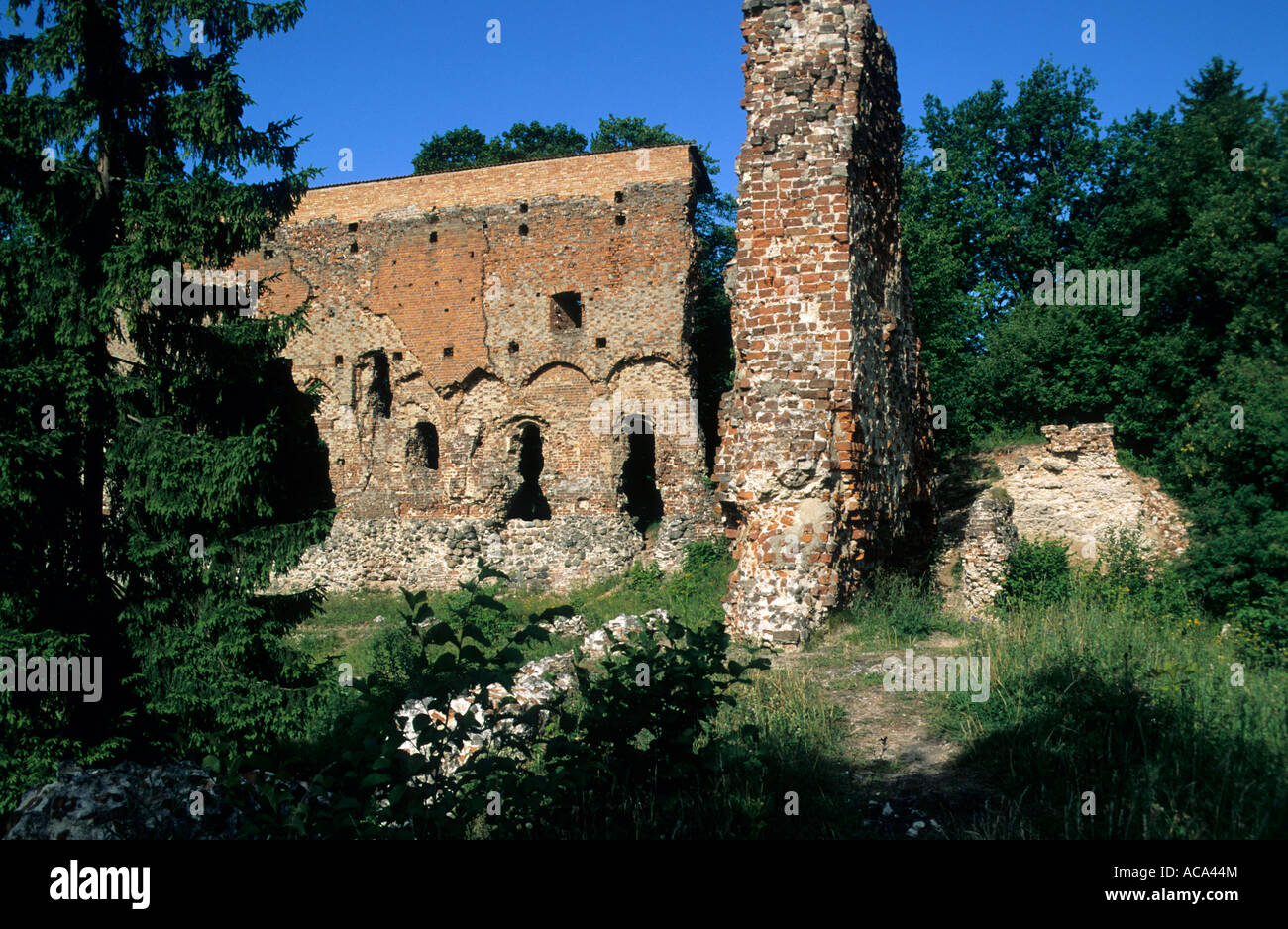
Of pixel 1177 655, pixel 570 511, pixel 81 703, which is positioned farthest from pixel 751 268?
pixel 570 511

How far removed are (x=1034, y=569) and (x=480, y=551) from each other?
35.8 ft

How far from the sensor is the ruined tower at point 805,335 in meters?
7.41

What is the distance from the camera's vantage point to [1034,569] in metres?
11.8

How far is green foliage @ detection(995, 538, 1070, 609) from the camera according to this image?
36.1 ft

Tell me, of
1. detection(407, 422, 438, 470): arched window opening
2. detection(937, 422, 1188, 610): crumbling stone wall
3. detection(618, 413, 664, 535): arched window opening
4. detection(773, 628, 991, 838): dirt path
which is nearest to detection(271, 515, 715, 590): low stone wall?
detection(407, 422, 438, 470): arched window opening

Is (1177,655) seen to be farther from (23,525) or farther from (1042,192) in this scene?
(1042,192)

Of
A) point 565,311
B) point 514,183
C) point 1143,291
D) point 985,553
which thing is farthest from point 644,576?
point 1143,291

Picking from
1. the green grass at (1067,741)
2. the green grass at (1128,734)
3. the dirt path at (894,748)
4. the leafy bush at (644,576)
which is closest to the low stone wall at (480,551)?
the leafy bush at (644,576)

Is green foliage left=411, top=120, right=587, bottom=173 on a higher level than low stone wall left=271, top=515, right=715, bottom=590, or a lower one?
higher

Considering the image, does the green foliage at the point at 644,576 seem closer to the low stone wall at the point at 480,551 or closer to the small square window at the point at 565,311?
the low stone wall at the point at 480,551

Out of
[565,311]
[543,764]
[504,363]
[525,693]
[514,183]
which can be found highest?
[514,183]

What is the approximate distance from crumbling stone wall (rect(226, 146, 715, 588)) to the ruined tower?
8.73m

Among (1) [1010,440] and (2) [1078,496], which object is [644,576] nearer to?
(1) [1010,440]

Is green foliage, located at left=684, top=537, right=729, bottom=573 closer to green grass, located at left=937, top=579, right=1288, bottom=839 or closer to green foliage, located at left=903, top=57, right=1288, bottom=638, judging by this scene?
green foliage, located at left=903, top=57, right=1288, bottom=638
